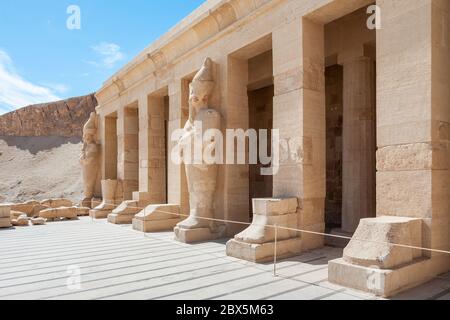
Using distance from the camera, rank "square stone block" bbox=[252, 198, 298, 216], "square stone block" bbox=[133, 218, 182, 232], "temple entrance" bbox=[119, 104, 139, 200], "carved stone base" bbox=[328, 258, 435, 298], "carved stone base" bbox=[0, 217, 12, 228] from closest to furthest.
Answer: "carved stone base" bbox=[328, 258, 435, 298] → "square stone block" bbox=[252, 198, 298, 216] → "square stone block" bbox=[133, 218, 182, 232] → "carved stone base" bbox=[0, 217, 12, 228] → "temple entrance" bbox=[119, 104, 139, 200]

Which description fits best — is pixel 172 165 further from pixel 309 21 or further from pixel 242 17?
pixel 309 21

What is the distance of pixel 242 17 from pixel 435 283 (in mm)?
5211

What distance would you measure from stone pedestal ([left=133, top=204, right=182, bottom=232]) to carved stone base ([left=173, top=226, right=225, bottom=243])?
1.41 m

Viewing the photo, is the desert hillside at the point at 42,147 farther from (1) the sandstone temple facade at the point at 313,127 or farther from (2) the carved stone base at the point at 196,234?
(2) the carved stone base at the point at 196,234

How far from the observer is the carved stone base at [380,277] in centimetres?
354

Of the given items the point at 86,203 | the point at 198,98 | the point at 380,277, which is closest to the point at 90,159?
the point at 86,203

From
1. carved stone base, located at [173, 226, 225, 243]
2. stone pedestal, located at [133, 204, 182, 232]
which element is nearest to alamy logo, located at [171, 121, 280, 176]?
carved stone base, located at [173, 226, 225, 243]

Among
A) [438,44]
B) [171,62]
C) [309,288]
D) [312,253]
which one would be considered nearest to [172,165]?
[171,62]

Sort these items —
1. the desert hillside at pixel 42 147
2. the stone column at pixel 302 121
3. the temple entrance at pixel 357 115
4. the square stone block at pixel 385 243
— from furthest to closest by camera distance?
the desert hillside at pixel 42 147, the temple entrance at pixel 357 115, the stone column at pixel 302 121, the square stone block at pixel 385 243

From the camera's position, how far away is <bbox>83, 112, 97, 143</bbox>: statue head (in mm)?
13656

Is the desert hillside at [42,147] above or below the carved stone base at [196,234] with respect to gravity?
above

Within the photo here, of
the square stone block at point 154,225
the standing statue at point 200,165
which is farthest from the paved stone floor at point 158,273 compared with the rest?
the square stone block at point 154,225

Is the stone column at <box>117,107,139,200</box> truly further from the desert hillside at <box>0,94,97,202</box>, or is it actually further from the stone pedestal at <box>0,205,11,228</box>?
the desert hillside at <box>0,94,97,202</box>

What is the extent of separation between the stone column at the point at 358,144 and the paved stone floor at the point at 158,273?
3.81 ft
